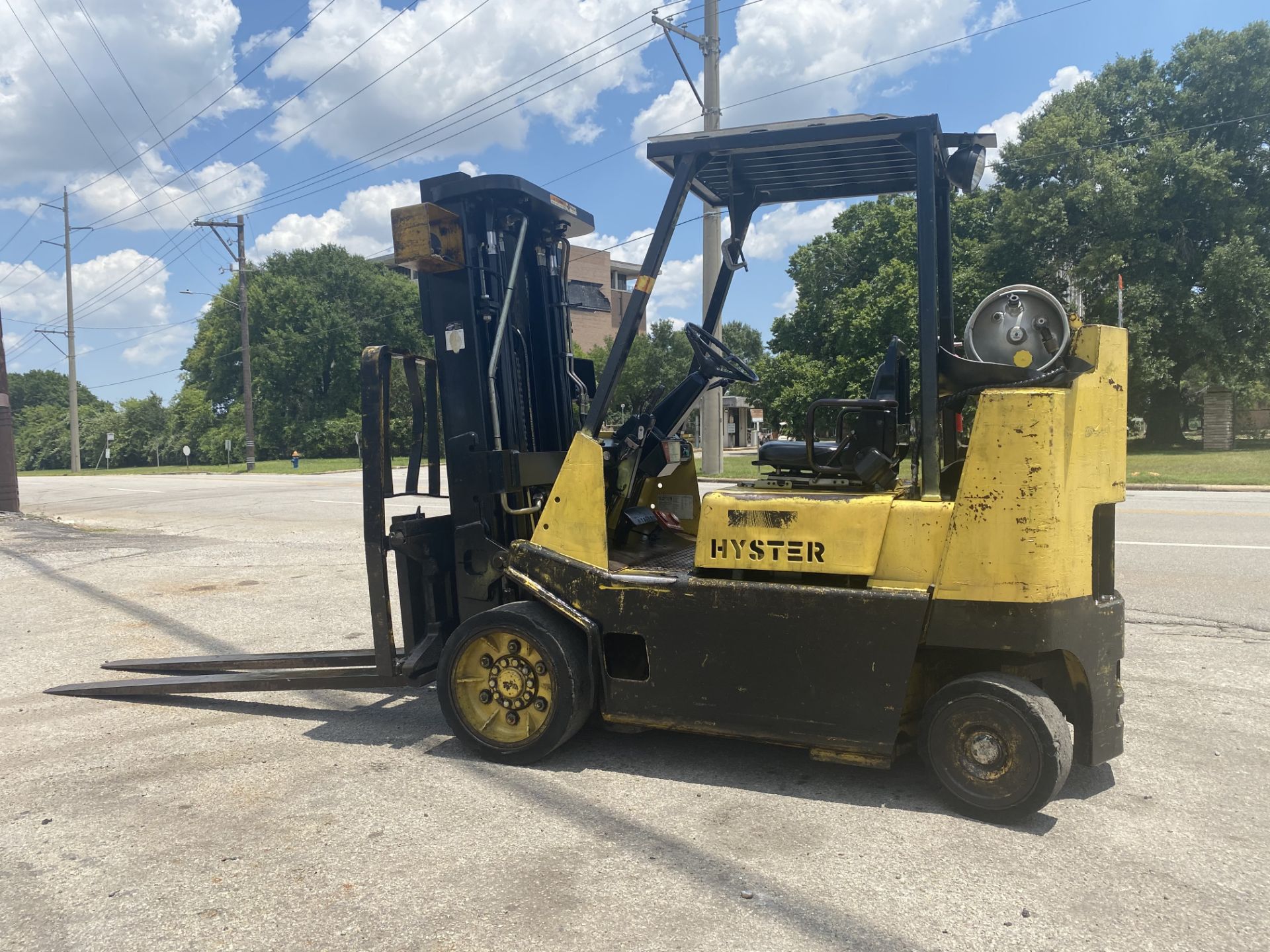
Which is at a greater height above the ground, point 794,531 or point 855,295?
point 855,295

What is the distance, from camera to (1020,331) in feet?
12.3

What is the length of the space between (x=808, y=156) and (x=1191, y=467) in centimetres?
2246

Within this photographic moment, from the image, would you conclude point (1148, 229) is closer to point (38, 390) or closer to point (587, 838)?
point (587, 838)

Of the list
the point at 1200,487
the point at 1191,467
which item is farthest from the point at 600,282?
the point at 1200,487

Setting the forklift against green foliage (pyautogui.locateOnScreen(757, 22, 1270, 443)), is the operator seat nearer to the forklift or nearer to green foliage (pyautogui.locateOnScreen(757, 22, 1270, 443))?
the forklift

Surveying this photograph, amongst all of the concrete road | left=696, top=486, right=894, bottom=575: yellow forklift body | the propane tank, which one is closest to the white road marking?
the concrete road

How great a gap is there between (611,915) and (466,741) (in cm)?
159

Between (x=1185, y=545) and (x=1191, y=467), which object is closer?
(x=1185, y=545)

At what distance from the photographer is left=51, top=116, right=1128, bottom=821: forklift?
3.55 m

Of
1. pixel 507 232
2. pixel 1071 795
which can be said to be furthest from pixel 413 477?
pixel 1071 795

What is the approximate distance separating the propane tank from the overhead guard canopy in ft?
2.37

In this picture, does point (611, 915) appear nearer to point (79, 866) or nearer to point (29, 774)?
point (79, 866)

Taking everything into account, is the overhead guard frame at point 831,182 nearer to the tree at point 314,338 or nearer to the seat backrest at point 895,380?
the seat backrest at point 895,380

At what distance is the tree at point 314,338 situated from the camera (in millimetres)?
59969
